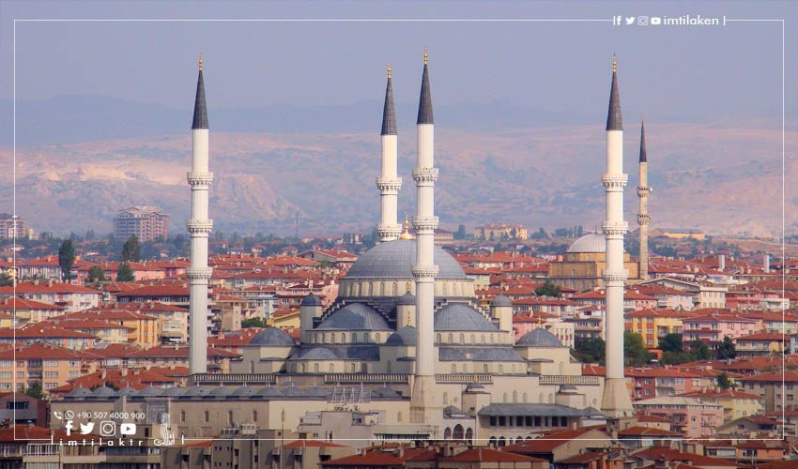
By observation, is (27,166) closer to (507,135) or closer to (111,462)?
(507,135)

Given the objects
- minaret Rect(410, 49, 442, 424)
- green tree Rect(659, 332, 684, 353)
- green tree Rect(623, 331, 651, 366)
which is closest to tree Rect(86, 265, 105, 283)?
green tree Rect(659, 332, 684, 353)

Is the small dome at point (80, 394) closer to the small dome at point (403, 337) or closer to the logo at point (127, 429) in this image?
the logo at point (127, 429)

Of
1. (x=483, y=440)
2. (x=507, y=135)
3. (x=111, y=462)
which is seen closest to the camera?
(x=111, y=462)

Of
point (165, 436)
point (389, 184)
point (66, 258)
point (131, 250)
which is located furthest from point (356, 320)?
point (131, 250)

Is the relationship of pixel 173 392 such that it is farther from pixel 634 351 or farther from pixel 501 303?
pixel 634 351

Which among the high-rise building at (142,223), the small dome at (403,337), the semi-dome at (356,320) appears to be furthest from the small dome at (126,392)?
the high-rise building at (142,223)

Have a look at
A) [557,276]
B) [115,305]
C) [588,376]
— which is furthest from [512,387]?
[557,276]

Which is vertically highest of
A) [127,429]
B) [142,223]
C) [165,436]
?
[142,223]
